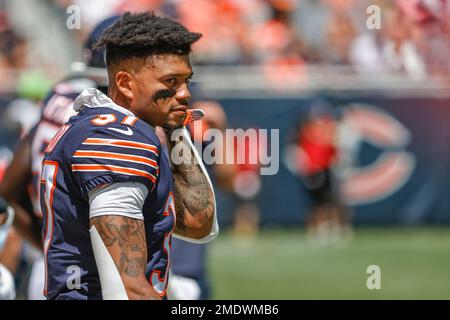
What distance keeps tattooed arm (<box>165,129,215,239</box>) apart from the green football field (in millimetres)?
4501

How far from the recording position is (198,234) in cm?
346

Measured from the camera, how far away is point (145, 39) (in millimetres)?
3041

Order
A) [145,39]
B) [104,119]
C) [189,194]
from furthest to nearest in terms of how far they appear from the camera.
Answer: [189,194], [145,39], [104,119]

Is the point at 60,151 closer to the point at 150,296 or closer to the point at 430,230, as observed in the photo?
the point at 150,296

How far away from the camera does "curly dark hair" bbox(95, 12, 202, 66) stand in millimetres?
3049

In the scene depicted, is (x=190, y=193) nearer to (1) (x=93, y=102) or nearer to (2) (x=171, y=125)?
(2) (x=171, y=125)

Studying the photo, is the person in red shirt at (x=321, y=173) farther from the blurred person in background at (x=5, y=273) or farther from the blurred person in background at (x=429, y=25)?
the blurred person in background at (x=5, y=273)

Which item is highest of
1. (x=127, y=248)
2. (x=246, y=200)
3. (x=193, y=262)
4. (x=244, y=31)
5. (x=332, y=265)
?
(x=244, y=31)

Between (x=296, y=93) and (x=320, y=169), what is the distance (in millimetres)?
1083

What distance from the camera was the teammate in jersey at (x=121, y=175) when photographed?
9.28ft

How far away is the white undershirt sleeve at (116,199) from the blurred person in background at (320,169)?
1025cm

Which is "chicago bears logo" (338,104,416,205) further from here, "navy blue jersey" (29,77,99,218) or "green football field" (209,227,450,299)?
"navy blue jersey" (29,77,99,218)
